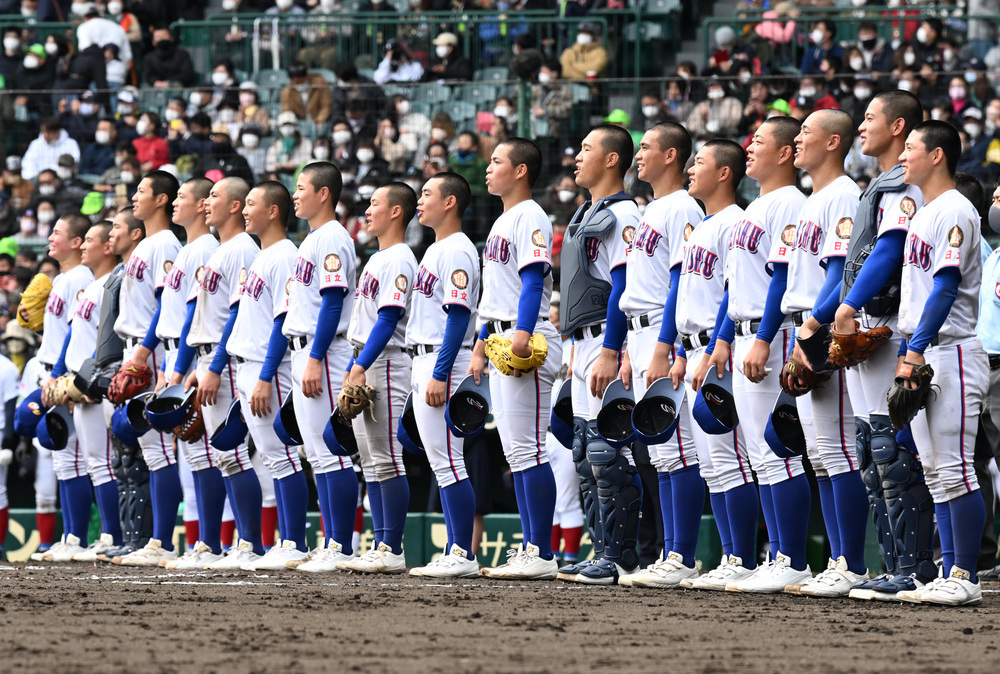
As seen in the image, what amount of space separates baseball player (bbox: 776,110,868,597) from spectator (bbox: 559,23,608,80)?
8877 millimetres

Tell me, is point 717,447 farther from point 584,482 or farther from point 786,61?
point 786,61

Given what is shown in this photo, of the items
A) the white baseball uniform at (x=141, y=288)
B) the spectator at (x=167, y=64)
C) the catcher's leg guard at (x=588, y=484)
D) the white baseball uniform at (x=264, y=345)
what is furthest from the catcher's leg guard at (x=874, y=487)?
the spectator at (x=167, y=64)

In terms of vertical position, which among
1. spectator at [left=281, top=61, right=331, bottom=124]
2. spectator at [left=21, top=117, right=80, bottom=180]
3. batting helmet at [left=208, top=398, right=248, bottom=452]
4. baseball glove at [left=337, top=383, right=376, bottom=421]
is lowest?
batting helmet at [left=208, top=398, right=248, bottom=452]

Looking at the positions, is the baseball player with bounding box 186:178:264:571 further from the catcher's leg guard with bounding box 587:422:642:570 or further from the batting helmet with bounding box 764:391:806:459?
the batting helmet with bounding box 764:391:806:459

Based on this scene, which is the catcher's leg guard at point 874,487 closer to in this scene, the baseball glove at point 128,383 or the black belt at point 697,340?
the black belt at point 697,340

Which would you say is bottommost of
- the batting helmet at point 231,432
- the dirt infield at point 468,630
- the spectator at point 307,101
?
the dirt infield at point 468,630

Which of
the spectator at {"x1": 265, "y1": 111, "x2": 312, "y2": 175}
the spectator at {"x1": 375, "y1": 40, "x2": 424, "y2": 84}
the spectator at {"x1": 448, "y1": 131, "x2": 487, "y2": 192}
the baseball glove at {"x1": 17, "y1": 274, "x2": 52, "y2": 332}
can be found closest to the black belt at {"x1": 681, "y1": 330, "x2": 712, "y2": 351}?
the baseball glove at {"x1": 17, "y1": 274, "x2": 52, "y2": 332}

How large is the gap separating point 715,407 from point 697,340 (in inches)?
18.0

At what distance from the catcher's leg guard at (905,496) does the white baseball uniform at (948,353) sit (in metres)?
0.12

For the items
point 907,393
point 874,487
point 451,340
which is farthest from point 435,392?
point 907,393

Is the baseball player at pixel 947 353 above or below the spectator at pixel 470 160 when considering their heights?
below

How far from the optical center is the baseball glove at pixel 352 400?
7.61m

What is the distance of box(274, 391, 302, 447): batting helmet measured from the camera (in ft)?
26.9

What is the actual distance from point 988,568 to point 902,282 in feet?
10.7
